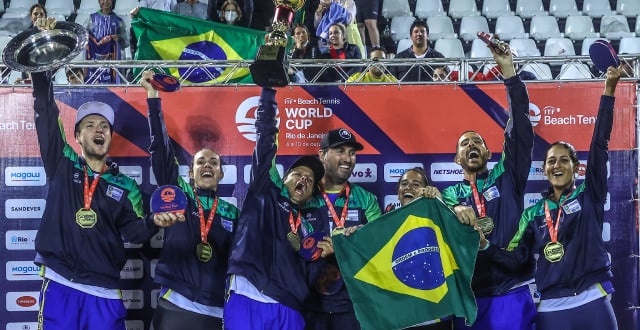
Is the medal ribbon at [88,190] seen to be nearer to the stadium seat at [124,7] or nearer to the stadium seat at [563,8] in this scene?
the stadium seat at [124,7]

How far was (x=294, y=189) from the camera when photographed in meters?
6.84

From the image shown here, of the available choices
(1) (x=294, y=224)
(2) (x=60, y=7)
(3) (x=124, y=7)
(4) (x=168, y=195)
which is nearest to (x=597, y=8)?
(3) (x=124, y=7)

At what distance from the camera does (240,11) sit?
9109 mm

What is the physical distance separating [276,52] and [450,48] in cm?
568

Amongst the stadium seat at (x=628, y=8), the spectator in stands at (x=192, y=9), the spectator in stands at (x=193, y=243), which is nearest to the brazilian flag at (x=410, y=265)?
the spectator in stands at (x=193, y=243)

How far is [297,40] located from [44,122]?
2.95 meters

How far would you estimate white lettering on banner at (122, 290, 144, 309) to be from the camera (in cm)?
757

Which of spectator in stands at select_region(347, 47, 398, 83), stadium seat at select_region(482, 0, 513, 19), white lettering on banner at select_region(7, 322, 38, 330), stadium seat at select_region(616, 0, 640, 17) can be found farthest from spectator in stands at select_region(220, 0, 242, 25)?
stadium seat at select_region(616, 0, 640, 17)

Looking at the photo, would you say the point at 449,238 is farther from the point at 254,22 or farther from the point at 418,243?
the point at 254,22

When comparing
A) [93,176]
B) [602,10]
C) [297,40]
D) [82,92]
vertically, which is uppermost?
[602,10]

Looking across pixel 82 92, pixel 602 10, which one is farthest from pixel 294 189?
pixel 602 10

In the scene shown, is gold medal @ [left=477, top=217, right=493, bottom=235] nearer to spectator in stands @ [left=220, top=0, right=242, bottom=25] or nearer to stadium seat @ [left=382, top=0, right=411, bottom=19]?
spectator in stands @ [left=220, top=0, right=242, bottom=25]

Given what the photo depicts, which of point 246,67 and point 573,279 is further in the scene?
point 246,67

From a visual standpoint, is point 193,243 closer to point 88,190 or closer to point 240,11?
point 88,190
